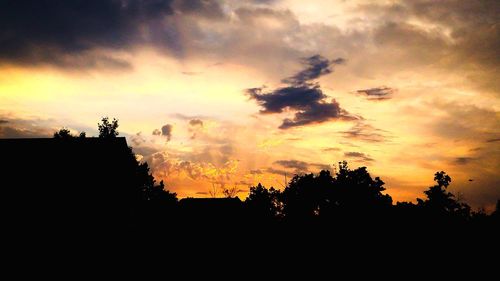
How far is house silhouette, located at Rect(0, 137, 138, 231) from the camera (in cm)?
2238

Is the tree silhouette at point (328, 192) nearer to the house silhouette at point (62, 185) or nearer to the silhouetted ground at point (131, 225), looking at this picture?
the silhouetted ground at point (131, 225)

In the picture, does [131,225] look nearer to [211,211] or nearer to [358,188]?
[211,211]

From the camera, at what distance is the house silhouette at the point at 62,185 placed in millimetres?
22375

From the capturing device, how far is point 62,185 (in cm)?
2333

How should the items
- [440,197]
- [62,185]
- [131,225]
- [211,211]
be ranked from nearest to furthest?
[62,185], [131,225], [211,211], [440,197]

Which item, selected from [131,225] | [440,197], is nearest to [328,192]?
[440,197]

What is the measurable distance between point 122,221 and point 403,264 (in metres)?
21.5

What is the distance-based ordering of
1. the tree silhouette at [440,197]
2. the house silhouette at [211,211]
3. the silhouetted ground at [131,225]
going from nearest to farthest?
the silhouetted ground at [131,225]
the house silhouette at [211,211]
the tree silhouette at [440,197]

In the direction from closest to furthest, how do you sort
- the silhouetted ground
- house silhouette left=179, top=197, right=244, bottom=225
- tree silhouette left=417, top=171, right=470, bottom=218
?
the silhouetted ground → house silhouette left=179, top=197, right=244, bottom=225 → tree silhouette left=417, top=171, right=470, bottom=218

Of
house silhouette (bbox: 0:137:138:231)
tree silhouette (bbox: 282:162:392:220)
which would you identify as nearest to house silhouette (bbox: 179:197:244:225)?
house silhouette (bbox: 0:137:138:231)

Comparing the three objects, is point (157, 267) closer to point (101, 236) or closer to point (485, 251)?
point (101, 236)

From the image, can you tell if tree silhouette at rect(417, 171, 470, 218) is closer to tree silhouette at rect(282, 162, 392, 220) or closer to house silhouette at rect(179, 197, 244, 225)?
tree silhouette at rect(282, 162, 392, 220)

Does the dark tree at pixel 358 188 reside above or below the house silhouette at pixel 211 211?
above

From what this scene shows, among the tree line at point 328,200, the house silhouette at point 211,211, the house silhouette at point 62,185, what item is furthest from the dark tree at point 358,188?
the house silhouette at point 62,185
